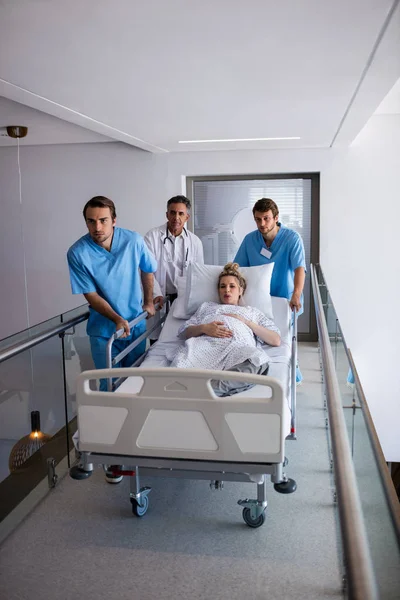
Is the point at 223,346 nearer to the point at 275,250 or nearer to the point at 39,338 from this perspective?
the point at 39,338

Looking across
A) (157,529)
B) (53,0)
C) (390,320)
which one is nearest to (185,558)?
(157,529)

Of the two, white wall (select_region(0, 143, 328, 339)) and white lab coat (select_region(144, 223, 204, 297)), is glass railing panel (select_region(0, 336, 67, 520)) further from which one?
white wall (select_region(0, 143, 328, 339))

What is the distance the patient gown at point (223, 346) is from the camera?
3119 millimetres

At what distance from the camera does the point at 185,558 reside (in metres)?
2.60

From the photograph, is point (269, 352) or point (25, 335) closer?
point (25, 335)

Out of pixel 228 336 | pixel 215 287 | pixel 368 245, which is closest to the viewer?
pixel 228 336

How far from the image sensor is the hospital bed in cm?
225

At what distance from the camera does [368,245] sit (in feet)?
21.4

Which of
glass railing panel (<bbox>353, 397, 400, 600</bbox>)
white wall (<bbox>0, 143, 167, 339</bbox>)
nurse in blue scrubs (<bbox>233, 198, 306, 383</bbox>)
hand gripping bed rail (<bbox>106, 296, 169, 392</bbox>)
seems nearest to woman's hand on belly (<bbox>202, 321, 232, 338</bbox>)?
hand gripping bed rail (<bbox>106, 296, 169, 392</bbox>)

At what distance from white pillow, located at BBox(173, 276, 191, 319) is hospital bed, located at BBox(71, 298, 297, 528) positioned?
1721 millimetres

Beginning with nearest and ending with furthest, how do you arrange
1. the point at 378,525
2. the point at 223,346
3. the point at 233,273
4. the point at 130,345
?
the point at 378,525, the point at 223,346, the point at 130,345, the point at 233,273

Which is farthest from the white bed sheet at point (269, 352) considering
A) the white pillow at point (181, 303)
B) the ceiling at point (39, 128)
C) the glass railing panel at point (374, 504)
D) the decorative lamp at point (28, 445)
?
the ceiling at point (39, 128)

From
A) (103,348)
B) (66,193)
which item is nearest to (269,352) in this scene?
(103,348)

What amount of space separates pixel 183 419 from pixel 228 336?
1.10 meters
